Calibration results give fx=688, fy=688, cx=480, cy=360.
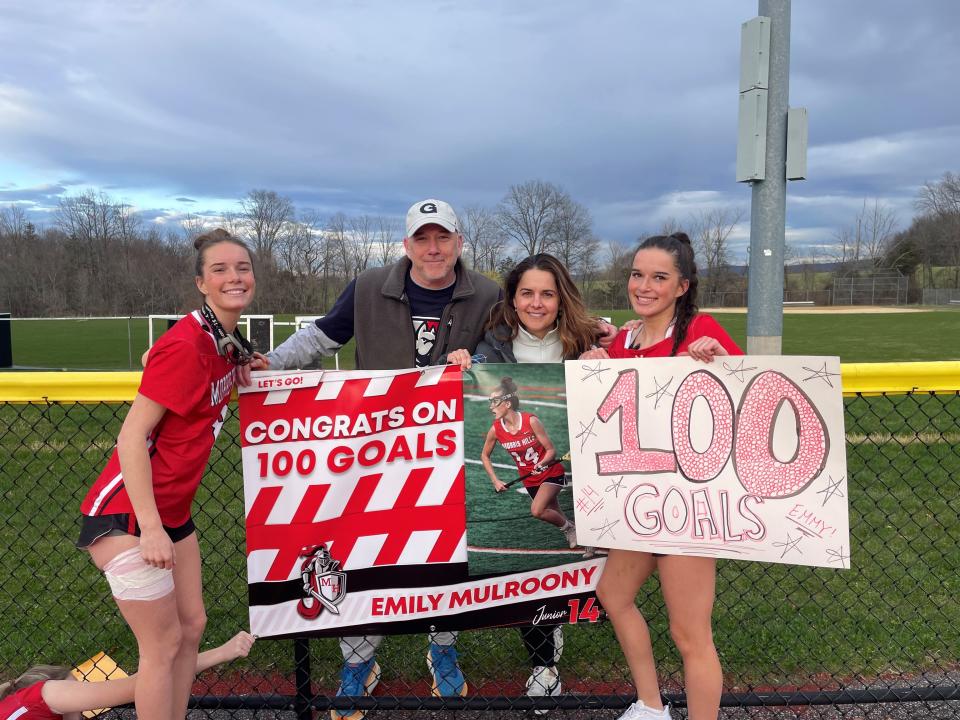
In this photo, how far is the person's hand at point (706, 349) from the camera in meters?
2.36

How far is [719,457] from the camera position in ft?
8.06

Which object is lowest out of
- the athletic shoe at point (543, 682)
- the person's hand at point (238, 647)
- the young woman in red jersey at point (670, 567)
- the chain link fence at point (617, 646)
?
the chain link fence at point (617, 646)

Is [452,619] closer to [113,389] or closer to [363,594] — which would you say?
[363,594]

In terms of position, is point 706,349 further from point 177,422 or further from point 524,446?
point 177,422

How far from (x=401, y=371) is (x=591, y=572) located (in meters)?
1.12

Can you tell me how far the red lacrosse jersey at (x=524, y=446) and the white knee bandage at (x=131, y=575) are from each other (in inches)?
49.9

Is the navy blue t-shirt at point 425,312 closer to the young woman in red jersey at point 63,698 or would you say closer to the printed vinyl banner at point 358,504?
the printed vinyl banner at point 358,504

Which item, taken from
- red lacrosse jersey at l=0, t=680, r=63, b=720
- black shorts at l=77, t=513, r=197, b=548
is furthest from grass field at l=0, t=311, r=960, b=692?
red lacrosse jersey at l=0, t=680, r=63, b=720

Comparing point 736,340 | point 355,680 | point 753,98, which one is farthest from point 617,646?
point 736,340

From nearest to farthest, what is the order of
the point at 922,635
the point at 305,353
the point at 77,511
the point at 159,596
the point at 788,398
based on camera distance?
the point at 159,596 < the point at 788,398 < the point at 305,353 < the point at 922,635 < the point at 77,511

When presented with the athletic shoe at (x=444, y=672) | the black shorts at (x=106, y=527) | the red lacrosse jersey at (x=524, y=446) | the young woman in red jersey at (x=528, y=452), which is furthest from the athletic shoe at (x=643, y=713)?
the black shorts at (x=106, y=527)

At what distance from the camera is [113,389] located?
8.62 ft

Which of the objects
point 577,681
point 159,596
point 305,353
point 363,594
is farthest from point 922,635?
point 159,596

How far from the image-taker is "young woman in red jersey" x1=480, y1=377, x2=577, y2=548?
2.67 m
